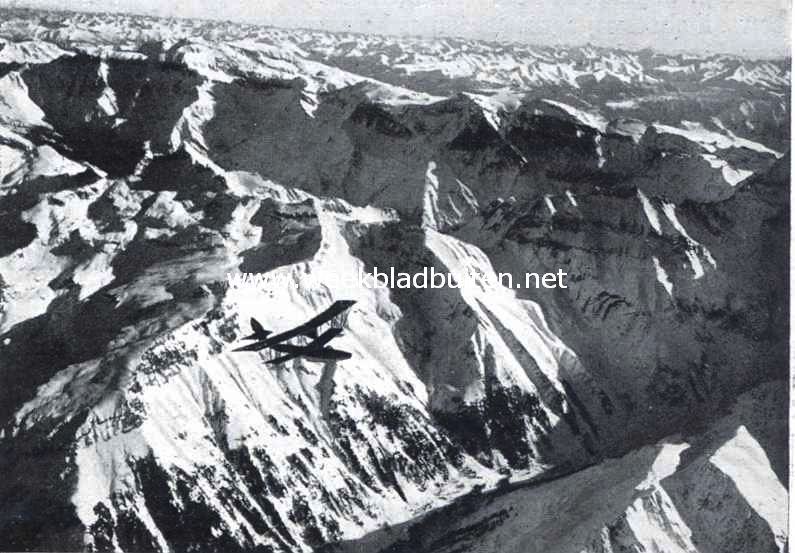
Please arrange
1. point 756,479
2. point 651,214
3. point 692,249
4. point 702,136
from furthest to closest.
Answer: point 702,136 < point 651,214 < point 692,249 < point 756,479

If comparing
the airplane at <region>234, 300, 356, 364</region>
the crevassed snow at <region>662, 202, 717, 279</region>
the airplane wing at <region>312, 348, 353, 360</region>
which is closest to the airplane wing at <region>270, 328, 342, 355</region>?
the airplane at <region>234, 300, 356, 364</region>

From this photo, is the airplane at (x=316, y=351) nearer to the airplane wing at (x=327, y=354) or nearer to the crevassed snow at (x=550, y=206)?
the airplane wing at (x=327, y=354)

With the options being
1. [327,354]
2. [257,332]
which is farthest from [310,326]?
[257,332]

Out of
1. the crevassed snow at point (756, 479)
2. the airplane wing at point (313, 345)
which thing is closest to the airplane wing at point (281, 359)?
the airplane wing at point (313, 345)

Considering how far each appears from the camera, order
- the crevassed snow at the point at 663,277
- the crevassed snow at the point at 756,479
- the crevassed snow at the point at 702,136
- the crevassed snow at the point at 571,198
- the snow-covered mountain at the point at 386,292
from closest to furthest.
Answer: the crevassed snow at the point at 756,479 → the snow-covered mountain at the point at 386,292 → the crevassed snow at the point at 663,277 → the crevassed snow at the point at 571,198 → the crevassed snow at the point at 702,136

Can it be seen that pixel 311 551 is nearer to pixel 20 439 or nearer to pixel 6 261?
pixel 20 439

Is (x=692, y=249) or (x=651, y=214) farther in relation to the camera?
(x=651, y=214)

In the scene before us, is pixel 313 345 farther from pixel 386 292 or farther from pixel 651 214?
pixel 651 214

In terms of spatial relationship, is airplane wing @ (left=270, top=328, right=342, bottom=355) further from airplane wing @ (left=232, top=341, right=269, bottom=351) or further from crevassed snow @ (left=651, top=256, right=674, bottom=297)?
crevassed snow @ (left=651, top=256, right=674, bottom=297)
